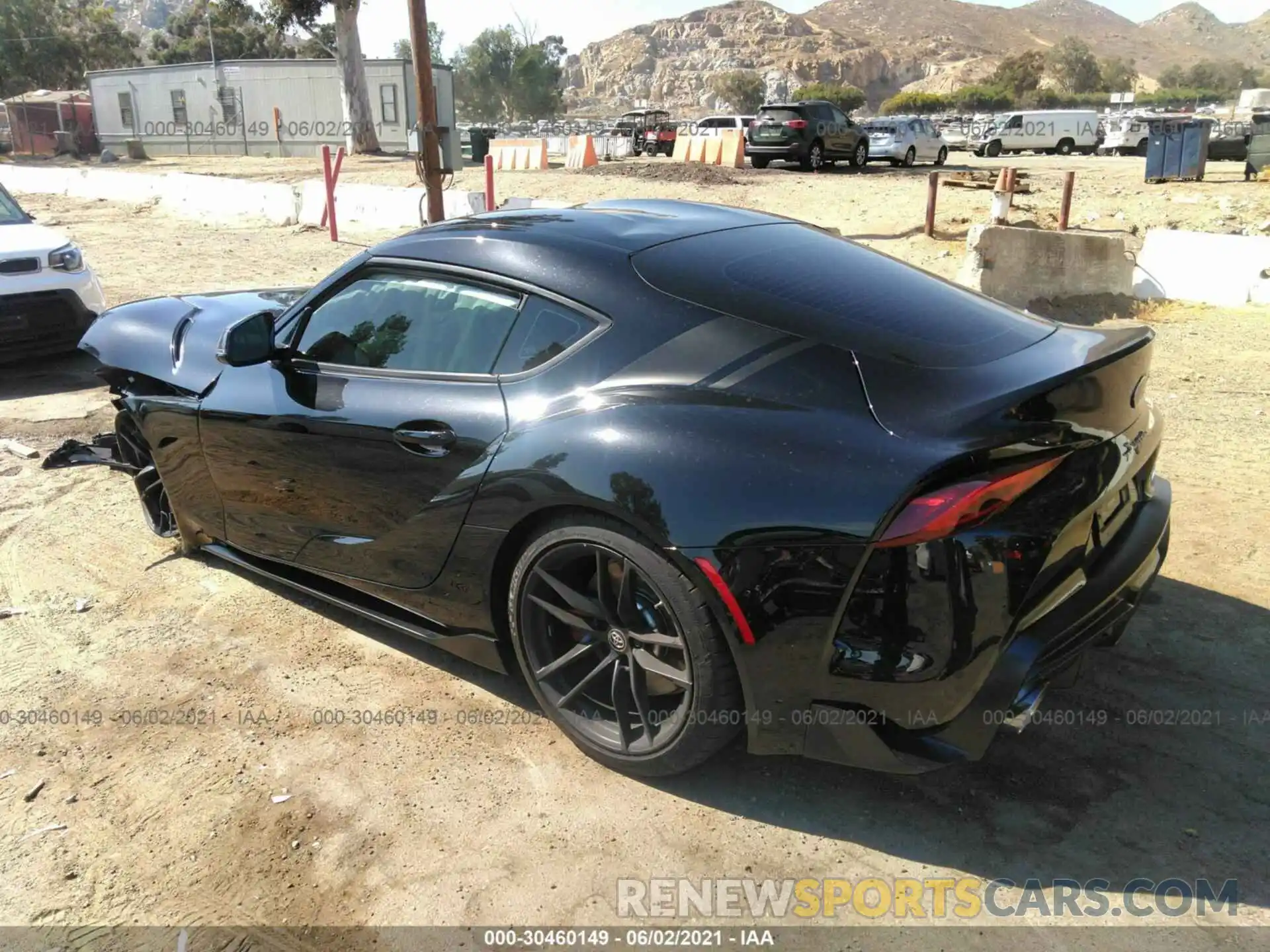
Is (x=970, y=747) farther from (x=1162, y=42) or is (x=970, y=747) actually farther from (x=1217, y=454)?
(x=1162, y=42)

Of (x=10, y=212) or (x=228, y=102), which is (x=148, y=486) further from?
(x=228, y=102)

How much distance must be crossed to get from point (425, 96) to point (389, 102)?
32.1m

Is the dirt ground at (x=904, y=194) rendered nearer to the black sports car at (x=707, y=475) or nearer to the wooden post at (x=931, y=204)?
the wooden post at (x=931, y=204)

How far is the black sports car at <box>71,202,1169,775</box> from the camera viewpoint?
2.29 m

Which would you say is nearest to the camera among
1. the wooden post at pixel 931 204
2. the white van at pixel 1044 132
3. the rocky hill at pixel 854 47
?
the wooden post at pixel 931 204

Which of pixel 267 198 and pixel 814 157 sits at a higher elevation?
pixel 814 157

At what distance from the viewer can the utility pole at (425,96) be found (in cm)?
945

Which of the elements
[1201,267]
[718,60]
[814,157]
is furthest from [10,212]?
[718,60]

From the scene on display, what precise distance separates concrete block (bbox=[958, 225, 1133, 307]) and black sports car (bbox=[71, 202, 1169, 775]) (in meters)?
6.26

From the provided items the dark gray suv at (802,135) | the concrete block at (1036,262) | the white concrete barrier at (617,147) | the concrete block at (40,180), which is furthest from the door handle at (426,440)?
the white concrete barrier at (617,147)

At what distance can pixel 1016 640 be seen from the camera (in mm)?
2334

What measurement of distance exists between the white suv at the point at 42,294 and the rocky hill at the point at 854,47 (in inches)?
4728

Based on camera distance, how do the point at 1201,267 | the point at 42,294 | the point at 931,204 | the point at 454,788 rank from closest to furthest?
the point at 454,788 → the point at 42,294 → the point at 1201,267 → the point at 931,204

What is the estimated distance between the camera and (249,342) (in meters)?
3.48
